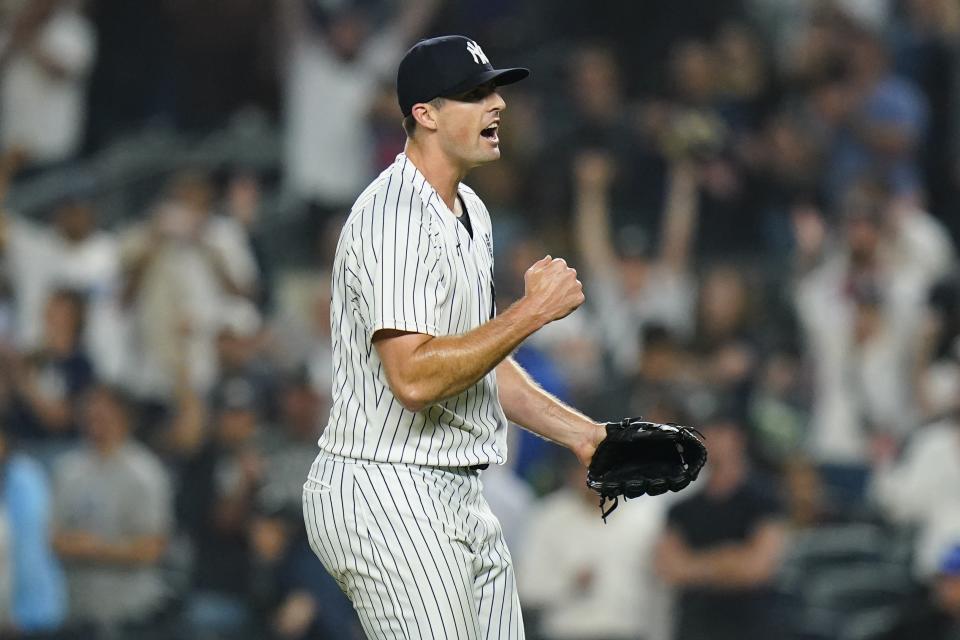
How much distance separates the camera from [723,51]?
33.8 feet

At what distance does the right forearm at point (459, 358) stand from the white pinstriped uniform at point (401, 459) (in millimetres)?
94

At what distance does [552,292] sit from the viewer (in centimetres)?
365

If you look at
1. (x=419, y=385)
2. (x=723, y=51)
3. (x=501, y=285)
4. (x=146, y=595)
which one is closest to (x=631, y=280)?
(x=501, y=285)

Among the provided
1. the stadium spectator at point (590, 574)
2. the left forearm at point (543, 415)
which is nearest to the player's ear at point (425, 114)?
the left forearm at point (543, 415)

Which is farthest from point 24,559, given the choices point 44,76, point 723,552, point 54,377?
point 44,76

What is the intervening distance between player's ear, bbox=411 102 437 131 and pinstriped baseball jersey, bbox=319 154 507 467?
0.10m

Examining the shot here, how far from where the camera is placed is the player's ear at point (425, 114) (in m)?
3.87

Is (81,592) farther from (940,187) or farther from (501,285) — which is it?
(940,187)

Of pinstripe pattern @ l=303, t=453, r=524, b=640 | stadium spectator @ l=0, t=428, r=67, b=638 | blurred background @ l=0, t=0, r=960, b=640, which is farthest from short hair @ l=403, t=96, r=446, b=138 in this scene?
stadium spectator @ l=0, t=428, r=67, b=638

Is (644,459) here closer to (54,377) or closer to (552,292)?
(552,292)

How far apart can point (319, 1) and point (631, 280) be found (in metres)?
2.86

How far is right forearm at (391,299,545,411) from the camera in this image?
361 cm

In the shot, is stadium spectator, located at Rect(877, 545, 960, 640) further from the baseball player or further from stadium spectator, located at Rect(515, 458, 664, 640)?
the baseball player

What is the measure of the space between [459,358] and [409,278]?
0.21 meters
